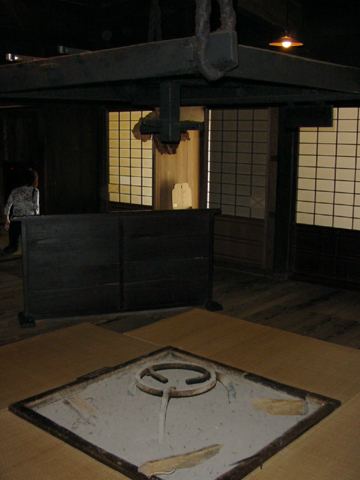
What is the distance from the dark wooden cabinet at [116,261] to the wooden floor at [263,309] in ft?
0.41

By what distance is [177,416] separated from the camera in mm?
2342

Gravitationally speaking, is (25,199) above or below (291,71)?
below

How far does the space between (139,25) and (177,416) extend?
Result: 20.3 ft

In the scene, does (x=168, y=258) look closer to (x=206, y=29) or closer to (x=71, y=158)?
(x=71, y=158)

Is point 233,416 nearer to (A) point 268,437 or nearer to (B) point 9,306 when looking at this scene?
(A) point 268,437

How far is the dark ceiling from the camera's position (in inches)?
236

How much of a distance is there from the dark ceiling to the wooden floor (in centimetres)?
255

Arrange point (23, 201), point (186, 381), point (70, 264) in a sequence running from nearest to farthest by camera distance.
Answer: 1. point (186, 381)
2. point (70, 264)
3. point (23, 201)

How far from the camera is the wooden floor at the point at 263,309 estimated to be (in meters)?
4.81

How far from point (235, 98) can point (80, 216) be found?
9.57ft

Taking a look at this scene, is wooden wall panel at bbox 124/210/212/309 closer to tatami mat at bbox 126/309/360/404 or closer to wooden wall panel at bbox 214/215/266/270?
tatami mat at bbox 126/309/360/404

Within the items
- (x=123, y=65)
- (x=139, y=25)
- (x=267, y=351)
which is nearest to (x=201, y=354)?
(x=267, y=351)

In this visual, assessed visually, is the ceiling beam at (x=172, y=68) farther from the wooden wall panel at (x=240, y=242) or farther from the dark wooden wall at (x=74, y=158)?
the dark wooden wall at (x=74, y=158)

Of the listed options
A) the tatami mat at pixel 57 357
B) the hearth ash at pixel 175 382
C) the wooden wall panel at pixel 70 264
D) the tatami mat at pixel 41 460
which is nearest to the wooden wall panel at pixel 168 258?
the wooden wall panel at pixel 70 264
